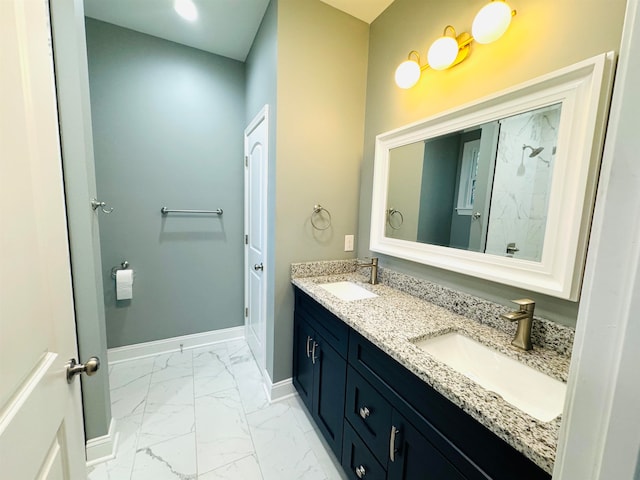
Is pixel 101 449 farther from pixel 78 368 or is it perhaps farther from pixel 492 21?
pixel 492 21

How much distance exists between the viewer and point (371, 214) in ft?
5.89

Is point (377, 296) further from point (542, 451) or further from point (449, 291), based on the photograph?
point (542, 451)

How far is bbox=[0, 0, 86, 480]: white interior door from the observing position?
16.6 inches

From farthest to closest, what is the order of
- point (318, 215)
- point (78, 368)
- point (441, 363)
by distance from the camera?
point (318, 215)
point (441, 363)
point (78, 368)

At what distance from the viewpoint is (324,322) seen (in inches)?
55.9

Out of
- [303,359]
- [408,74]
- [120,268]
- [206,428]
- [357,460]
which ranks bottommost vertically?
[206,428]

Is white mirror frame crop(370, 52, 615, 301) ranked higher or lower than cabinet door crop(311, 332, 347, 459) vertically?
higher

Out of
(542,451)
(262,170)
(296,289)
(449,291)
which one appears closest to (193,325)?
(296,289)

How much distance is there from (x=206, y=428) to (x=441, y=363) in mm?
1561

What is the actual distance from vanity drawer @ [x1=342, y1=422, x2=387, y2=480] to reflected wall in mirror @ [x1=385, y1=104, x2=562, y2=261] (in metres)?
1.01

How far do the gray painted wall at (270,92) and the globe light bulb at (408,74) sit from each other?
74 cm

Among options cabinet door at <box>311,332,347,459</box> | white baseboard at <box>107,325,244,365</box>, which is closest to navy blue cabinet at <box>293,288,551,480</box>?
cabinet door at <box>311,332,347,459</box>

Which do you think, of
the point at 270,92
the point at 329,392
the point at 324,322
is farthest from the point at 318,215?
the point at 329,392

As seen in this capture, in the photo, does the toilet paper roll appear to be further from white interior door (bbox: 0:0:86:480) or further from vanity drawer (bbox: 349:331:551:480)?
vanity drawer (bbox: 349:331:551:480)
